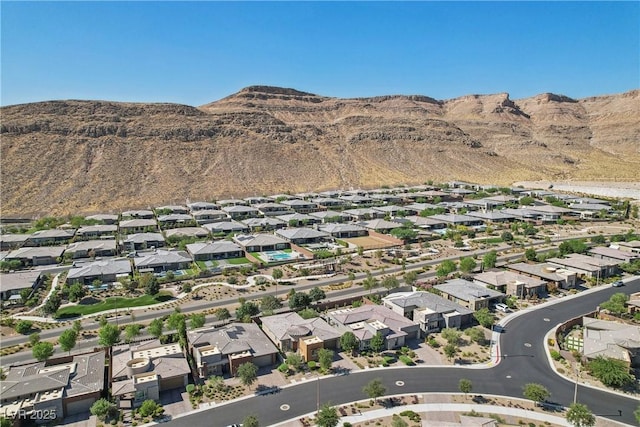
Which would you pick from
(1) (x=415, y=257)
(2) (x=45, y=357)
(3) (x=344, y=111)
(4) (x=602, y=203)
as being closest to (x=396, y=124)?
(3) (x=344, y=111)

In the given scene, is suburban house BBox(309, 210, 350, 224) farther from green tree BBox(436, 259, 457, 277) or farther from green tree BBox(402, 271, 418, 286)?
green tree BBox(402, 271, 418, 286)

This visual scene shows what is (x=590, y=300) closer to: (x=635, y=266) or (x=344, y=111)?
(x=635, y=266)

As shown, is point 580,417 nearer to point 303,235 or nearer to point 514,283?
point 514,283

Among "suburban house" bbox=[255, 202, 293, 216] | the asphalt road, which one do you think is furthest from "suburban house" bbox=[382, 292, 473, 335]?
"suburban house" bbox=[255, 202, 293, 216]

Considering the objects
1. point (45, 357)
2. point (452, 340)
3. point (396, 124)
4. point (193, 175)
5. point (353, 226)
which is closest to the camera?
point (45, 357)

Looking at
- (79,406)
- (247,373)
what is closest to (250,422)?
(247,373)
